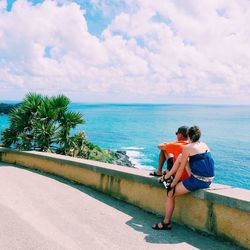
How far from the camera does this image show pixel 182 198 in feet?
17.0

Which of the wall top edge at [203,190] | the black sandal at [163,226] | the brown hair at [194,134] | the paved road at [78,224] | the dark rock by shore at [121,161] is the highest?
the brown hair at [194,134]

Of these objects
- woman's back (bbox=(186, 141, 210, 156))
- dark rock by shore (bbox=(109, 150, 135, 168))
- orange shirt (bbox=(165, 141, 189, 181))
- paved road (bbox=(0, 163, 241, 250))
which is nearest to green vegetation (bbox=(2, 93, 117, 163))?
paved road (bbox=(0, 163, 241, 250))

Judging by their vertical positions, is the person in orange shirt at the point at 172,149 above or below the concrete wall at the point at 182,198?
above

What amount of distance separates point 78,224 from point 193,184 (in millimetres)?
1749

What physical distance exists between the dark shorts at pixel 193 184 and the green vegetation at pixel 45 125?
8.08 m

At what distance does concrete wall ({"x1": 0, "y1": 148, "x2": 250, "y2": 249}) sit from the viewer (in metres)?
4.33

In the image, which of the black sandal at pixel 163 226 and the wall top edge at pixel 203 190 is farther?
the black sandal at pixel 163 226

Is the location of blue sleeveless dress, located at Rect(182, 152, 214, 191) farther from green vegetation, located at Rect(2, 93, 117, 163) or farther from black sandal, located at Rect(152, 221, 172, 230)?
green vegetation, located at Rect(2, 93, 117, 163)

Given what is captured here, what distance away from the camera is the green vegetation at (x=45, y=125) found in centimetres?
1226

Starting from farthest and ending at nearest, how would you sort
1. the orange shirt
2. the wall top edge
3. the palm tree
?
the palm tree < the orange shirt < the wall top edge

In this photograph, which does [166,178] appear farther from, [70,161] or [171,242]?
[70,161]

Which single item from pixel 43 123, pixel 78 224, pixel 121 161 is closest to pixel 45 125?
pixel 43 123

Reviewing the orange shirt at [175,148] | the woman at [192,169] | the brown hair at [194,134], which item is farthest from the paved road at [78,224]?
the brown hair at [194,134]

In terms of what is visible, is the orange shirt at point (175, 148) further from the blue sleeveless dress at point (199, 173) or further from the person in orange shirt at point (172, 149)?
the blue sleeveless dress at point (199, 173)
